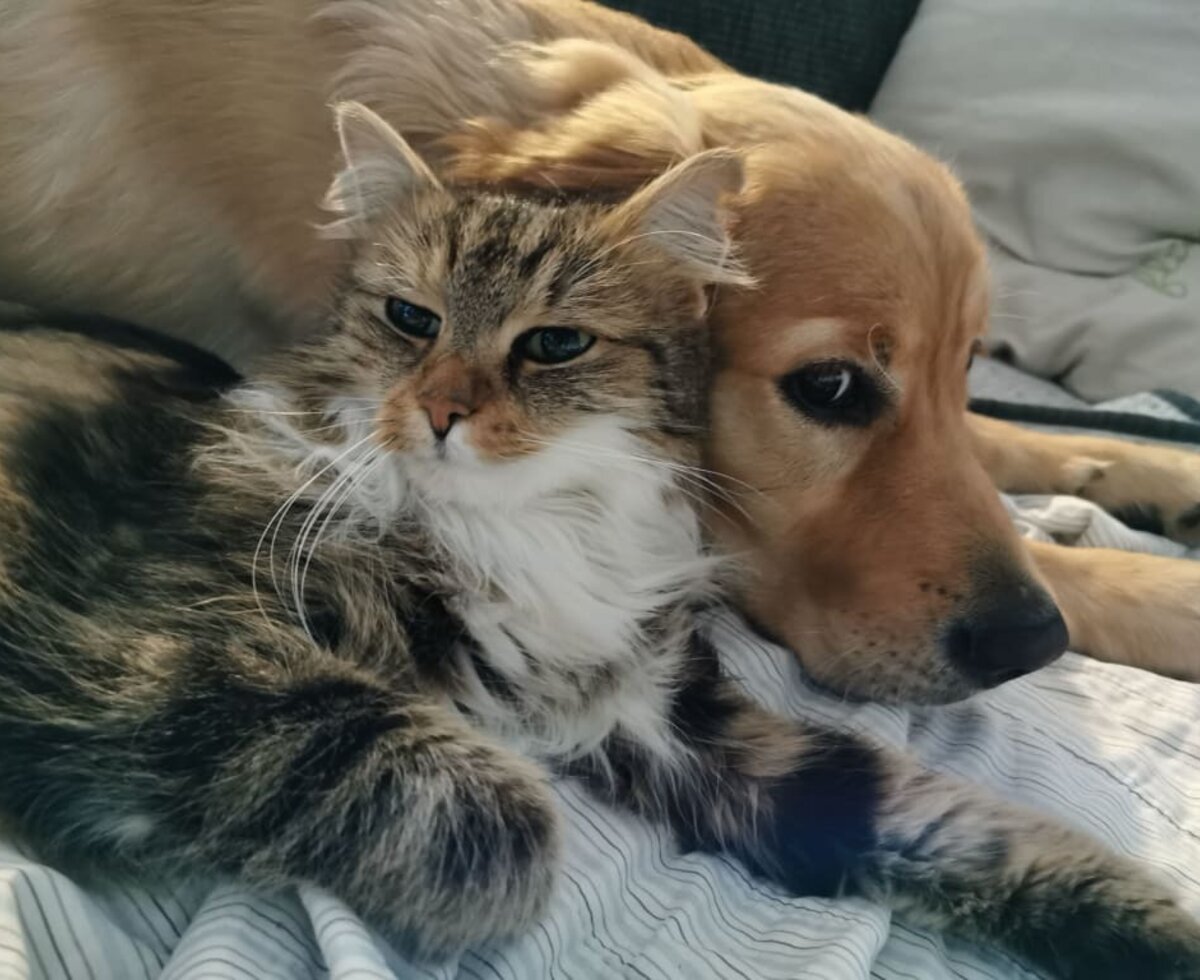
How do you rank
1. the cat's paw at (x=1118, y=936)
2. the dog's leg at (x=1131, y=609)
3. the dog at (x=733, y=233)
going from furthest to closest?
1. the dog's leg at (x=1131, y=609)
2. the dog at (x=733, y=233)
3. the cat's paw at (x=1118, y=936)

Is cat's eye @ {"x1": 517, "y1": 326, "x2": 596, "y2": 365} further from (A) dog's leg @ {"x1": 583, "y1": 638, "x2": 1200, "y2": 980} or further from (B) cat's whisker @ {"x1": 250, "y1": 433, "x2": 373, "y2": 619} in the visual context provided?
(A) dog's leg @ {"x1": 583, "y1": 638, "x2": 1200, "y2": 980}

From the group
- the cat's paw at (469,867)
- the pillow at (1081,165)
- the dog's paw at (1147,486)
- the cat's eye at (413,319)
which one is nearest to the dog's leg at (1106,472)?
the dog's paw at (1147,486)

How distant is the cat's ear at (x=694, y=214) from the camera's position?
895 millimetres

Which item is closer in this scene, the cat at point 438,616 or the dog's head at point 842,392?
the cat at point 438,616

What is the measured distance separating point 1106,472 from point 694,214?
88 cm

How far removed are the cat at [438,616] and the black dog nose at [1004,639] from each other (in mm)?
117

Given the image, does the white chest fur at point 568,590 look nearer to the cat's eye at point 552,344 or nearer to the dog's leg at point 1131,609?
the cat's eye at point 552,344

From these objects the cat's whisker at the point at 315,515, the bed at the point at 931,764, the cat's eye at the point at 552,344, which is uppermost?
the cat's eye at the point at 552,344

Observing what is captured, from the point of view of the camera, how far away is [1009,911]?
2.64 ft

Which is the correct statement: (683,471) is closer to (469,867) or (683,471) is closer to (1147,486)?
(469,867)

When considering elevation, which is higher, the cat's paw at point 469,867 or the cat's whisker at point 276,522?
the cat's whisker at point 276,522

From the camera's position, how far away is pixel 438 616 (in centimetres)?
88

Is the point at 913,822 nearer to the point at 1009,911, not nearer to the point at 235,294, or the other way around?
the point at 1009,911

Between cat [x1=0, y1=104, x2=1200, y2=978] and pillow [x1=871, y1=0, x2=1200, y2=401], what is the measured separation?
1143 millimetres
